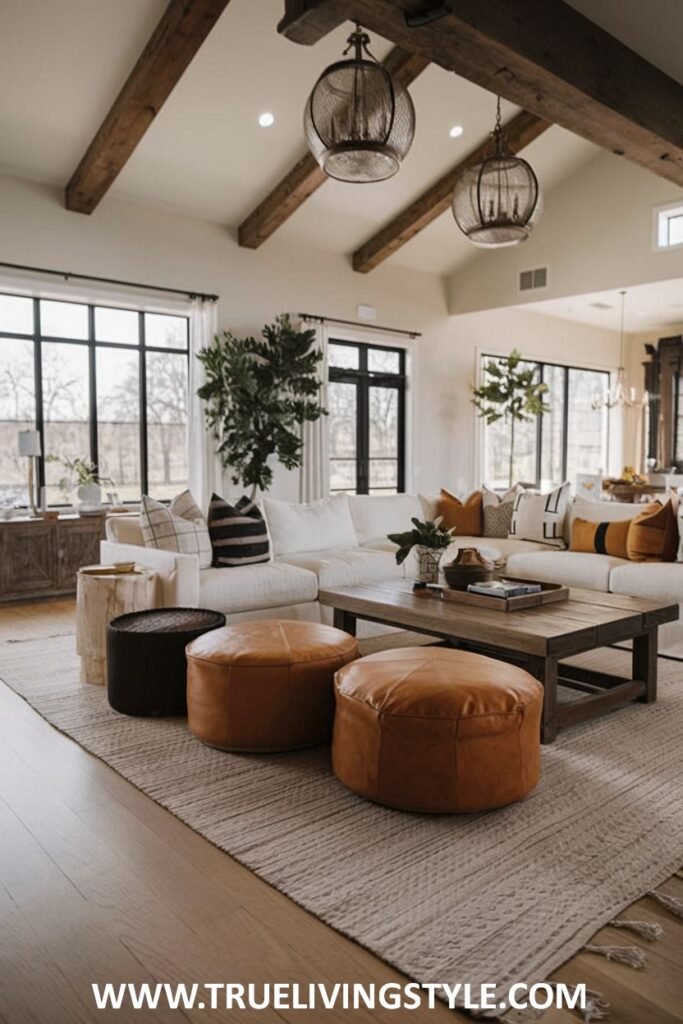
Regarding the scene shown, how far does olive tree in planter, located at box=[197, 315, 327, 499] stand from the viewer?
23.7ft

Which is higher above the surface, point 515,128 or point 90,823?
point 515,128

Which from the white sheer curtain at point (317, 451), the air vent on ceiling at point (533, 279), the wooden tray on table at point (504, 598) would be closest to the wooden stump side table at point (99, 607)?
the wooden tray on table at point (504, 598)

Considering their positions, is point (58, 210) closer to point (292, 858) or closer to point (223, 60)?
point (223, 60)

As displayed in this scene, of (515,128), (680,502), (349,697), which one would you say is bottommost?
(349,697)

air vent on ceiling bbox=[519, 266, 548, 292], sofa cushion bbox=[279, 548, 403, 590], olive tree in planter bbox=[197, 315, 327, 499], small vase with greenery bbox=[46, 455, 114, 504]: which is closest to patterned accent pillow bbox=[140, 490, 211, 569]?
sofa cushion bbox=[279, 548, 403, 590]

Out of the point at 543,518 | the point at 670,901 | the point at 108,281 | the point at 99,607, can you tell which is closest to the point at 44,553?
the point at 108,281

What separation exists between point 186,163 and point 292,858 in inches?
240

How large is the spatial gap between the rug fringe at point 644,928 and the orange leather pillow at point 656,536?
3.34 m

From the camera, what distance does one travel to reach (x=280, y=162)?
7.01m

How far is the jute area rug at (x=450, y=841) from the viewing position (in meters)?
1.84

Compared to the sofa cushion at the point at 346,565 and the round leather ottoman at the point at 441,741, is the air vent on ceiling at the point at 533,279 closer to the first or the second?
the sofa cushion at the point at 346,565

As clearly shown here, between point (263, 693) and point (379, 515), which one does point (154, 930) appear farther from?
point (379, 515)

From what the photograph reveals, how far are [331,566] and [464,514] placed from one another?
1875mm

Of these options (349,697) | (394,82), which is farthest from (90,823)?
(394,82)
